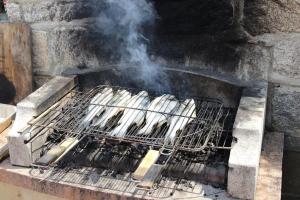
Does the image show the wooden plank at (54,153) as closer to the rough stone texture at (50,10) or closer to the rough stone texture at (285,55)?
the rough stone texture at (50,10)

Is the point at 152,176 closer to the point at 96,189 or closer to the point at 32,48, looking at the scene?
the point at 96,189

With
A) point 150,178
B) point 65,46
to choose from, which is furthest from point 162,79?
point 150,178

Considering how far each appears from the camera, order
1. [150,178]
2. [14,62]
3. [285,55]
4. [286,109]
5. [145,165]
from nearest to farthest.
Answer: [150,178] < [145,165] < [285,55] < [286,109] < [14,62]

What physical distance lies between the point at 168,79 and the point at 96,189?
138cm

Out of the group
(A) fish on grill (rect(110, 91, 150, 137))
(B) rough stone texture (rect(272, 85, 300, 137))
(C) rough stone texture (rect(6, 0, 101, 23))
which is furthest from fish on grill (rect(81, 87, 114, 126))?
(B) rough stone texture (rect(272, 85, 300, 137))

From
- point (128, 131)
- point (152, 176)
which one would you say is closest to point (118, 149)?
point (128, 131)

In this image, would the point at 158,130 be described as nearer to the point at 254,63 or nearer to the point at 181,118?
the point at 181,118

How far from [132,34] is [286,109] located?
157cm

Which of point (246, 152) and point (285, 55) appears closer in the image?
point (246, 152)

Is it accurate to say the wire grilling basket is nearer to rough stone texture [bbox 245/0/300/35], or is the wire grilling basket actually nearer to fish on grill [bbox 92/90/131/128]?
fish on grill [bbox 92/90/131/128]

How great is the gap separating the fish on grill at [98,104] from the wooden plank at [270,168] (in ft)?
4.46

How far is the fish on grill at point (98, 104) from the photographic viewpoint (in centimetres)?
338

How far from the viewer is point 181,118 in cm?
333

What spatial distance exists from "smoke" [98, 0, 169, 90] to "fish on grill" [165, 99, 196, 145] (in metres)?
0.47
